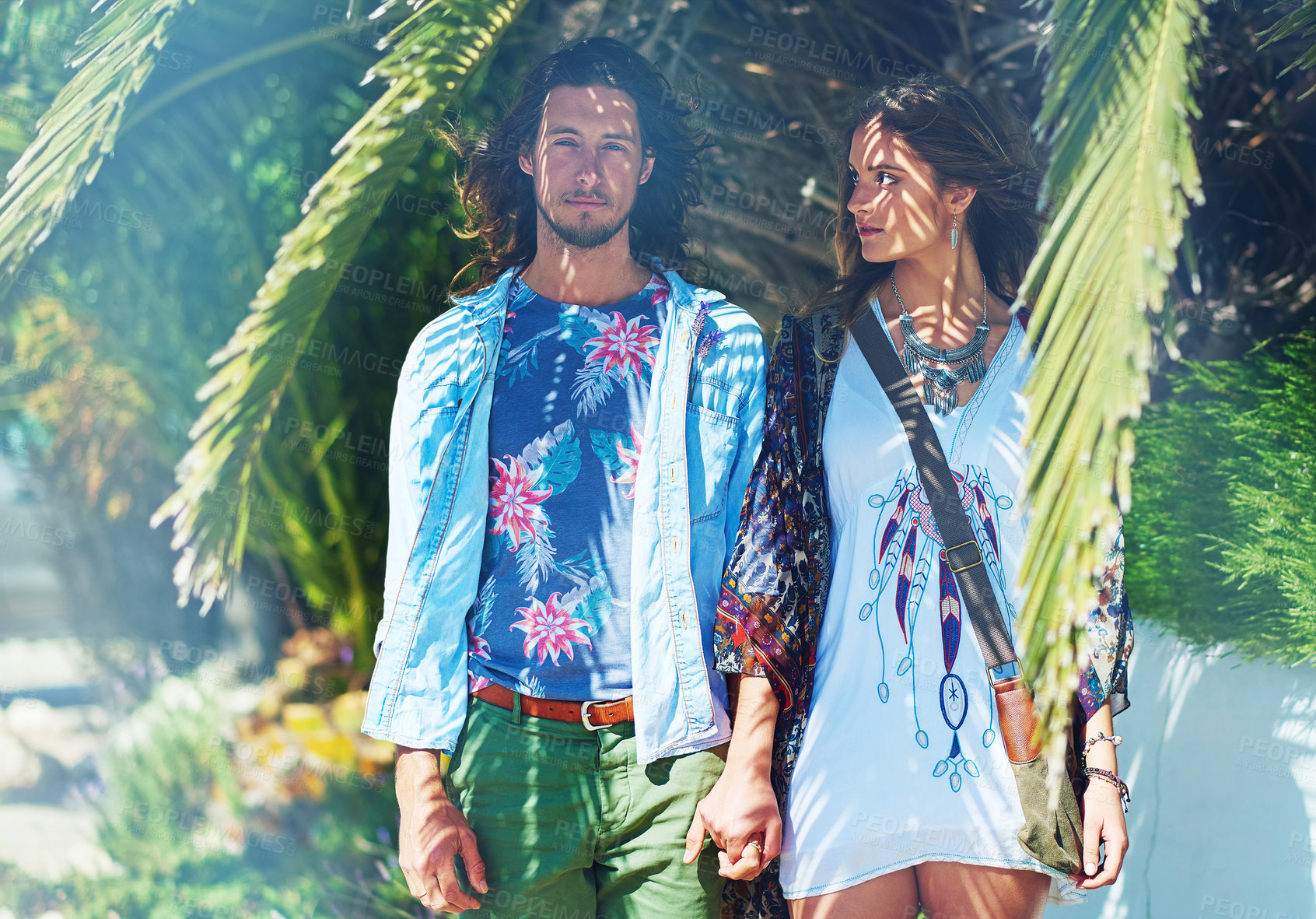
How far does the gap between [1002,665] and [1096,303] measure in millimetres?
552

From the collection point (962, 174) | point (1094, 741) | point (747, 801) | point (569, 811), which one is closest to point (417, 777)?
point (569, 811)

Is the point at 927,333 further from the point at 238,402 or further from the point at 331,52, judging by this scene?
the point at 331,52

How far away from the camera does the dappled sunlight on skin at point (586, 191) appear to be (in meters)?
1.73

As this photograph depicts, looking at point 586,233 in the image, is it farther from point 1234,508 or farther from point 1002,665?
point 1234,508

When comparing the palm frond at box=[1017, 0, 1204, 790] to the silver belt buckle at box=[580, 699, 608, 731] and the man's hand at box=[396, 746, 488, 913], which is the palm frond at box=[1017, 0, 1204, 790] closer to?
the silver belt buckle at box=[580, 699, 608, 731]

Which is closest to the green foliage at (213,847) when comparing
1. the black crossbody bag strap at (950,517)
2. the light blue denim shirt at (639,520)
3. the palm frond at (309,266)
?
the palm frond at (309,266)

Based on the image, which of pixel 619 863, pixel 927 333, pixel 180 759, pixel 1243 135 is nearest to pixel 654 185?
pixel 927 333

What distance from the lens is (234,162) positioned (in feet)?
9.80

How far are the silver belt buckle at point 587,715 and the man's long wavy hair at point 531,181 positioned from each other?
76 cm

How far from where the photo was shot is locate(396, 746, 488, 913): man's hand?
1.58 meters

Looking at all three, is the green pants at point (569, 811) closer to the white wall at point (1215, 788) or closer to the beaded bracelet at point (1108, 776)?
the beaded bracelet at point (1108, 776)

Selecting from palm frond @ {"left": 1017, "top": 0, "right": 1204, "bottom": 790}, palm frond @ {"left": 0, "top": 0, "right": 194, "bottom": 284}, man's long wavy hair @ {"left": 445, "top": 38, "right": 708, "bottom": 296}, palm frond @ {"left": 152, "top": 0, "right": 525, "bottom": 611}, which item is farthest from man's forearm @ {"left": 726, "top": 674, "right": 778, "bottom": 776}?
palm frond @ {"left": 0, "top": 0, "right": 194, "bottom": 284}

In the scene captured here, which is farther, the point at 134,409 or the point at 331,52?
the point at 134,409

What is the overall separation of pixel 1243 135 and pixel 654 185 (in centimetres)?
210
